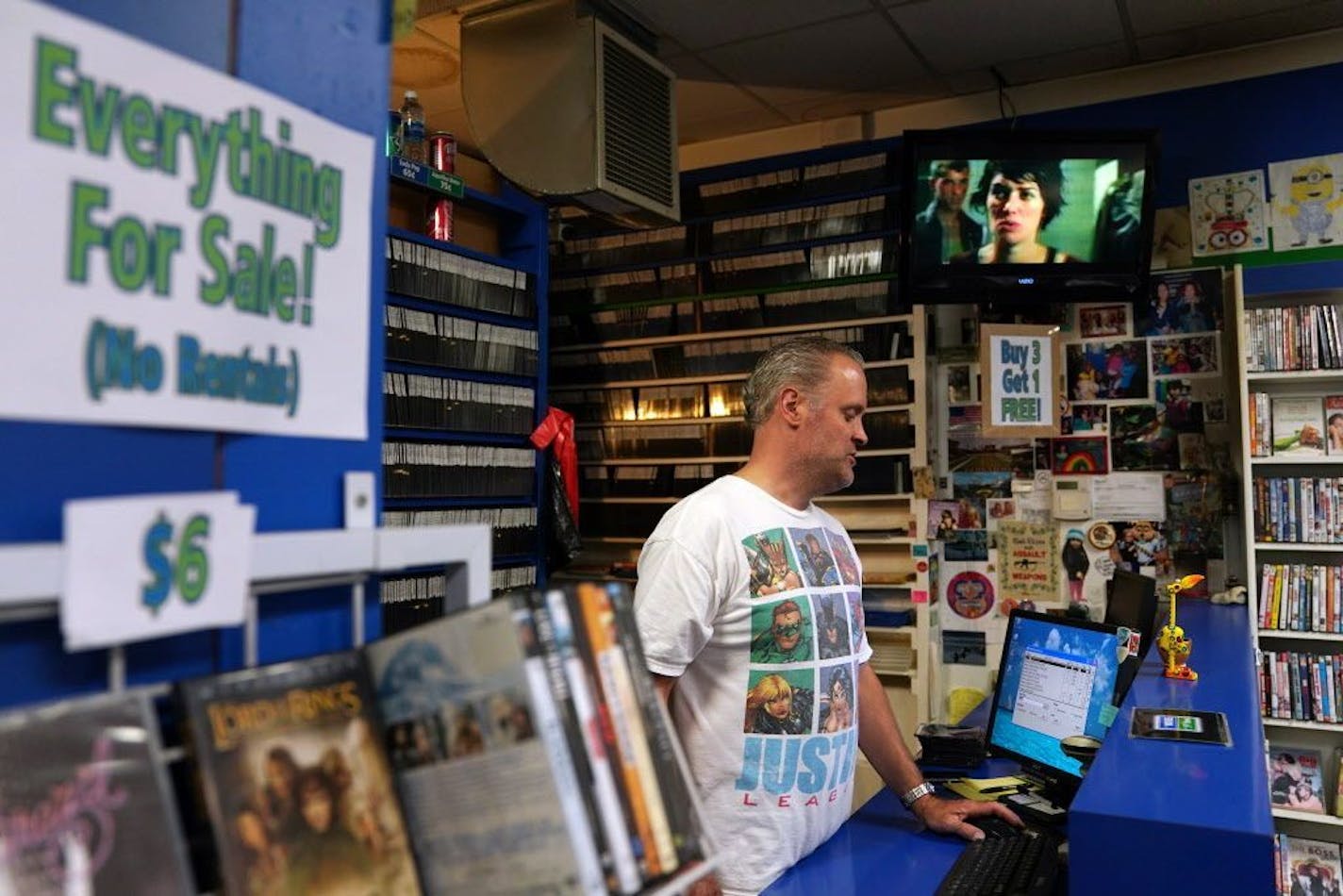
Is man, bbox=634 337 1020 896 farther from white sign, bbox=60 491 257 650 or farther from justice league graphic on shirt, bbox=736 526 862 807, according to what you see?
white sign, bbox=60 491 257 650

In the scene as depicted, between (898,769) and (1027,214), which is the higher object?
(1027,214)

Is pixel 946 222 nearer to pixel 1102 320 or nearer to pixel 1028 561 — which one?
pixel 1102 320

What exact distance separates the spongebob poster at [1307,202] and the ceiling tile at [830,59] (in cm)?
145

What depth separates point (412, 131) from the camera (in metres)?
3.60

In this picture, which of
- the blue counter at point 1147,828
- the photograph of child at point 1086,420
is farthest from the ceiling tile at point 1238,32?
the blue counter at point 1147,828

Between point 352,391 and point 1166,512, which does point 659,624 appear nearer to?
point 352,391

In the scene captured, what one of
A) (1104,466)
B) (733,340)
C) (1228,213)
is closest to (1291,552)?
(1104,466)

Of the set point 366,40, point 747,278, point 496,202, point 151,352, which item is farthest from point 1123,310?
point 151,352

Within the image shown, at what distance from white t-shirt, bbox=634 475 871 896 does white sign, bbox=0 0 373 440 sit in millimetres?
1130

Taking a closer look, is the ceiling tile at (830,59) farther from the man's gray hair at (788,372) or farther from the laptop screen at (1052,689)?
the laptop screen at (1052,689)

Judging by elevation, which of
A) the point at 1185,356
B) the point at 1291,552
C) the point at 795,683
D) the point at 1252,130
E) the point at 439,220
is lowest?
the point at 795,683

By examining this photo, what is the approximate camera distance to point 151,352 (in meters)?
0.66

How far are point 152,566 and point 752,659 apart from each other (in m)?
1.43

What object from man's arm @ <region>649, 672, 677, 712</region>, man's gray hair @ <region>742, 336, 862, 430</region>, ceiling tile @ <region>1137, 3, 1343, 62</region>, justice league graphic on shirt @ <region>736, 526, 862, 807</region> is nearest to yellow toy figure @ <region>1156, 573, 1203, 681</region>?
justice league graphic on shirt @ <region>736, 526, 862, 807</region>
